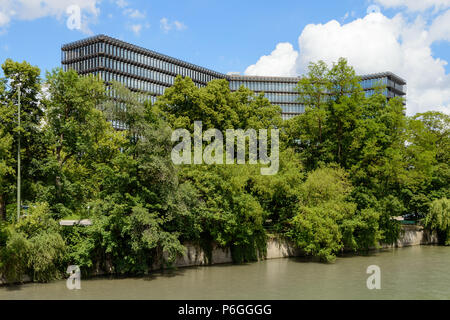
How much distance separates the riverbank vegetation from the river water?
5.38 ft

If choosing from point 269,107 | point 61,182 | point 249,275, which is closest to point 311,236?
point 249,275

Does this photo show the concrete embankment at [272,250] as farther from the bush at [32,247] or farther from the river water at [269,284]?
the river water at [269,284]

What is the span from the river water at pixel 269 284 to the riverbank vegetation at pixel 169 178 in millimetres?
1641

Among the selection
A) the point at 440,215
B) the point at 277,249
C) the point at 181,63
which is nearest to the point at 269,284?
the point at 277,249

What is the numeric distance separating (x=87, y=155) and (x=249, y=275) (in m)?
15.3

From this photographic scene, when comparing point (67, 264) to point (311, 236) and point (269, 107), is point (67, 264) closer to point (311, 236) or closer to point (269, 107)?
point (311, 236)

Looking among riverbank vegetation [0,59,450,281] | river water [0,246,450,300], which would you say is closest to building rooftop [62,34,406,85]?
riverbank vegetation [0,59,450,281]

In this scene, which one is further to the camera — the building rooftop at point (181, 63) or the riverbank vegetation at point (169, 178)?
the building rooftop at point (181, 63)

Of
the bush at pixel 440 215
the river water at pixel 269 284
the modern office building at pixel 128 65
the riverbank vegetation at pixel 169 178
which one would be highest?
the modern office building at pixel 128 65

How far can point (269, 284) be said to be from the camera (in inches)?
1217

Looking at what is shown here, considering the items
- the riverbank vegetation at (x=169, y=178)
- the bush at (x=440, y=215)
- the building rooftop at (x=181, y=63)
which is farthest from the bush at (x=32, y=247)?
the building rooftop at (x=181, y=63)

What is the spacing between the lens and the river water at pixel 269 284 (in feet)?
89.9

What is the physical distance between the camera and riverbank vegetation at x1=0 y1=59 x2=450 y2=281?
30.6 m

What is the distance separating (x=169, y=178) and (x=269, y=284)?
974cm
